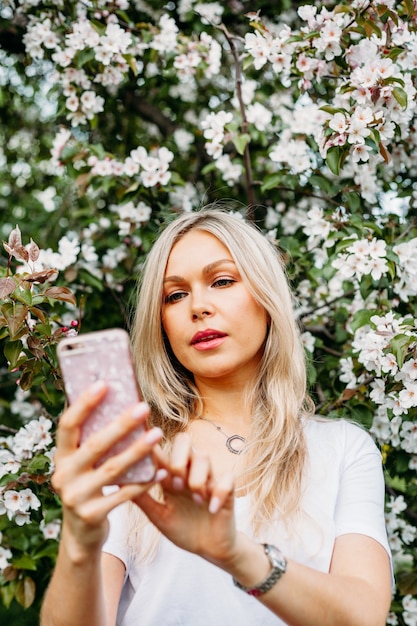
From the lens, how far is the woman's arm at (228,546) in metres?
1.26

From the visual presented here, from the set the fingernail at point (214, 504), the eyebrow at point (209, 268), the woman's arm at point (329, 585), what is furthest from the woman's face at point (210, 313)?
the fingernail at point (214, 504)

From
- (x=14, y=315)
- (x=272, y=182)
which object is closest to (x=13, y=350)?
(x=14, y=315)

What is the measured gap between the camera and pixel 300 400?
2.25 meters

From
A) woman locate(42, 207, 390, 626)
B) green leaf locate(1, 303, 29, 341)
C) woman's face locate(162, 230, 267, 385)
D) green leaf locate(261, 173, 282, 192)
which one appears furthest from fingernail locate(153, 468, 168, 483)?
green leaf locate(261, 173, 282, 192)

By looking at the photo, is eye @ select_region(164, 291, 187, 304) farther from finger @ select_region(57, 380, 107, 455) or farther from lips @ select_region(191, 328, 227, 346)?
finger @ select_region(57, 380, 107, 455)

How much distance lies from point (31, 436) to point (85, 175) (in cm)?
132

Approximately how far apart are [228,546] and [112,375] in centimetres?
37

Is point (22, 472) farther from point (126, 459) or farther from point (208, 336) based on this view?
point (126, 459)

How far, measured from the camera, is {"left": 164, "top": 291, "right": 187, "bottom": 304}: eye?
7.15 feet

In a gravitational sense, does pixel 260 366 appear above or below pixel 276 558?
below

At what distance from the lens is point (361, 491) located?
1918 mm

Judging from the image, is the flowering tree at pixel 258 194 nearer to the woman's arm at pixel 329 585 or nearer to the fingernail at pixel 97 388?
the woman's arm at pixel 329 585

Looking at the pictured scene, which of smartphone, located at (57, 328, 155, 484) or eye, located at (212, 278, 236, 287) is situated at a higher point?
smartphone, located at (57, 328, 155, 484)

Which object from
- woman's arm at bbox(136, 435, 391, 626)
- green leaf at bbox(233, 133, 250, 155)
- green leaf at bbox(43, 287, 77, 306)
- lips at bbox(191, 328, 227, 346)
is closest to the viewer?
woman's arm at bbox(136, 435, 391, 626)
